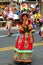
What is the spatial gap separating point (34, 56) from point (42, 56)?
25cm

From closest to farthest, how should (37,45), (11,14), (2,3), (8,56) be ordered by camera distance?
1. (8,56)
2. (37,45)
3. (11,14)
4. (2,3)

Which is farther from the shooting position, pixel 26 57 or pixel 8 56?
pixel 8 56

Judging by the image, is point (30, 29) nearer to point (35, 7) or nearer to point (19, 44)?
point (19, 44)

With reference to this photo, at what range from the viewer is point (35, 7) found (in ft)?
78.3

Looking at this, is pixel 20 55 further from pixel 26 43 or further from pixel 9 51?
pixel 9 51

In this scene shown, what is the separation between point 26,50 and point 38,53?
2000mm

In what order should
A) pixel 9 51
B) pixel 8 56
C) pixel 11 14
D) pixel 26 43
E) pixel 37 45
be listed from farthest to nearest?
pixel 11 14, pixel 37 45, pixel 9 51, pixel 8 56, pixel 26 43

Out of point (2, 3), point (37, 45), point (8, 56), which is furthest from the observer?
point (2, 3)

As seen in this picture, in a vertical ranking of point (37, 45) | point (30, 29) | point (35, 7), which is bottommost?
point (35, 7)

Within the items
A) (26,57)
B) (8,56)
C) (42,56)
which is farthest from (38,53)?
(26,57)

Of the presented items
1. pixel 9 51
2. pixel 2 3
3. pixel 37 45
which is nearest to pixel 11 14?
pixel 37 45

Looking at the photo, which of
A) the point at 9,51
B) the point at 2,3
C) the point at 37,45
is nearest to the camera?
the point at 9,51

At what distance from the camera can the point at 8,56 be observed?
9.56m

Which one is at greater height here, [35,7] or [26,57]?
[26,57]
